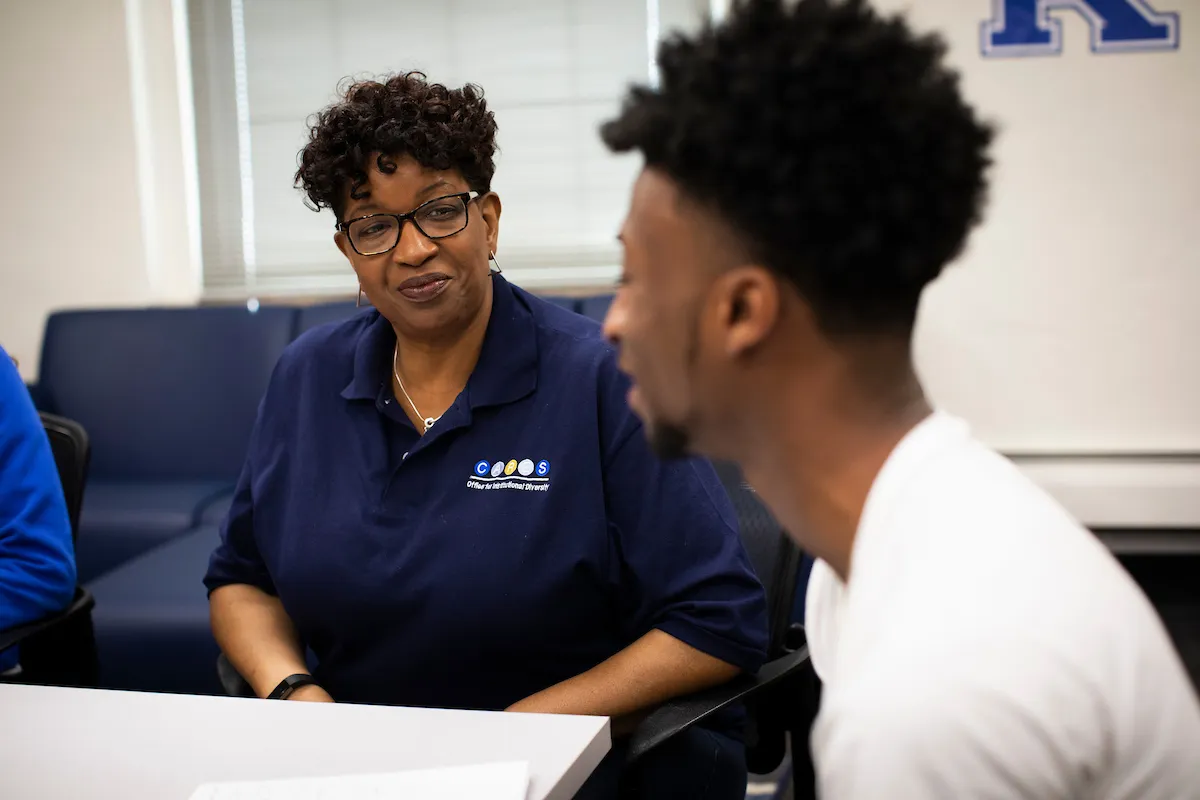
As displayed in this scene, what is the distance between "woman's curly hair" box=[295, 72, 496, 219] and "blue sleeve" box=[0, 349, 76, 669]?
54cm

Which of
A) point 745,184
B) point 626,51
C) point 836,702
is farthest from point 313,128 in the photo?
point 626,51

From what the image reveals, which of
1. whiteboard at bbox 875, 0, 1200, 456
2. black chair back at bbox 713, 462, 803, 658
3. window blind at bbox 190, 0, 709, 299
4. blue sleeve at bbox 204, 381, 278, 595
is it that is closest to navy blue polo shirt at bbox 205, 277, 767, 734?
blue sleeve at bbox 204, 381, 278, 595

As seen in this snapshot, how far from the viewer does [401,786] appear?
87 centimetres

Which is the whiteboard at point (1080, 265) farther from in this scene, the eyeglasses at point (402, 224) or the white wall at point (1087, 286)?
the eyeglasses at point (402, 224)

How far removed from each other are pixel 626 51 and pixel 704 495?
2593 mm

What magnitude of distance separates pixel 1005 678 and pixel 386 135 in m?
1.05

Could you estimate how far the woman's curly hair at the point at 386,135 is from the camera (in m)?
1.32

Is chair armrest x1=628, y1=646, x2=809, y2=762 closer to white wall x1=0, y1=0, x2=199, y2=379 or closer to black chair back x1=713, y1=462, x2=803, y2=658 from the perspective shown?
black chair back x1=713, y1=462, x2=803, y2=658

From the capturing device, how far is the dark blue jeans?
1.24 metres

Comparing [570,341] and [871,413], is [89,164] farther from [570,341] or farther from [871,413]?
[871,413]

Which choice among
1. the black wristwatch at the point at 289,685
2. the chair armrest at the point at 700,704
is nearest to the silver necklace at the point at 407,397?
the black wristwatch at the point at 289,685

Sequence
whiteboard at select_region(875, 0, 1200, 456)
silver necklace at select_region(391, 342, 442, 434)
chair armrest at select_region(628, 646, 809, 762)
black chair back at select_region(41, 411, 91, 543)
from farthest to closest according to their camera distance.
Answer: whiteboard at select_region(875, 0, 1200, 456) → black chair back at select_region(41, 411, 91, 543) → silver necklace at select_region(391, 342, 442, 434) → chair armrest at select_region(628, 646, 809, 762)

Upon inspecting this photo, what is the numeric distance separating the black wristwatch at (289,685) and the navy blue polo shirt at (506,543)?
0.06m

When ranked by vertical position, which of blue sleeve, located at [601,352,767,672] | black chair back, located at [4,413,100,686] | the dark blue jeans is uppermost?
blue sleeve, located at [601,352,767,672]
